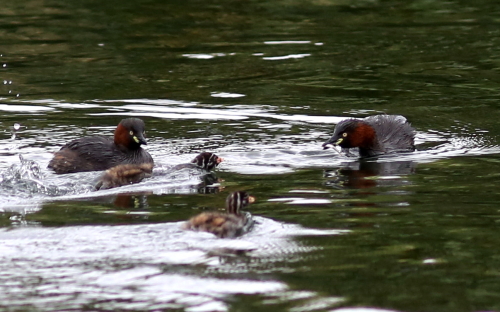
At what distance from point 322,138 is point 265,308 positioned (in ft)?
19.9

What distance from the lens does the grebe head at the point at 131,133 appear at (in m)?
10.8

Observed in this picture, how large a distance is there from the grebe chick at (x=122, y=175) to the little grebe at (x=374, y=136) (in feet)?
7.12

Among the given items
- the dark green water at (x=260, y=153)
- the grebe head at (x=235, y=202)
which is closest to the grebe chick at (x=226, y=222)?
the grebe head at (x=235, y=202)

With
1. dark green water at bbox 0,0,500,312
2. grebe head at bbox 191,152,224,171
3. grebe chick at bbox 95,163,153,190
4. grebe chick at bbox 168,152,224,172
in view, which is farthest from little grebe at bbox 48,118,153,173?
grebe head at bbox 191,152,224,171

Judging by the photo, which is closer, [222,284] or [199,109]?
[222,284]

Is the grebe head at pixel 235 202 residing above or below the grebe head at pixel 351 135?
above

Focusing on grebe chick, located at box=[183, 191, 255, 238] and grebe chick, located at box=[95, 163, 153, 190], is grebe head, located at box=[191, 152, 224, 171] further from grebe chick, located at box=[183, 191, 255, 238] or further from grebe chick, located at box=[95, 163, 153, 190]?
grebe chick, located at box=[183, 191, 255, 238]

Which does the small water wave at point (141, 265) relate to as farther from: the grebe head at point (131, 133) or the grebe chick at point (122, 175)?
the grebe head at point (131, 133)

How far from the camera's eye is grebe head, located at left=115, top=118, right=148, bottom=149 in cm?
1078

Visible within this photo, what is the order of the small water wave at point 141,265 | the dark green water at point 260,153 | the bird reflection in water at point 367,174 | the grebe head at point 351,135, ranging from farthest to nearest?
the grebe head at point 351,135 → the bird reflection in water at point 367,174 → the dark green water at point 260,153 → the small water wave at point 141,265

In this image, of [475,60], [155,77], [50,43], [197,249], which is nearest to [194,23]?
[50,43]

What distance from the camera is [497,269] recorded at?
6.73 metres

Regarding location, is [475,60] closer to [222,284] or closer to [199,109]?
[199,109]

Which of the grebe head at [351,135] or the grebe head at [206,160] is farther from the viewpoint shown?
the grebe head at [351,135]
